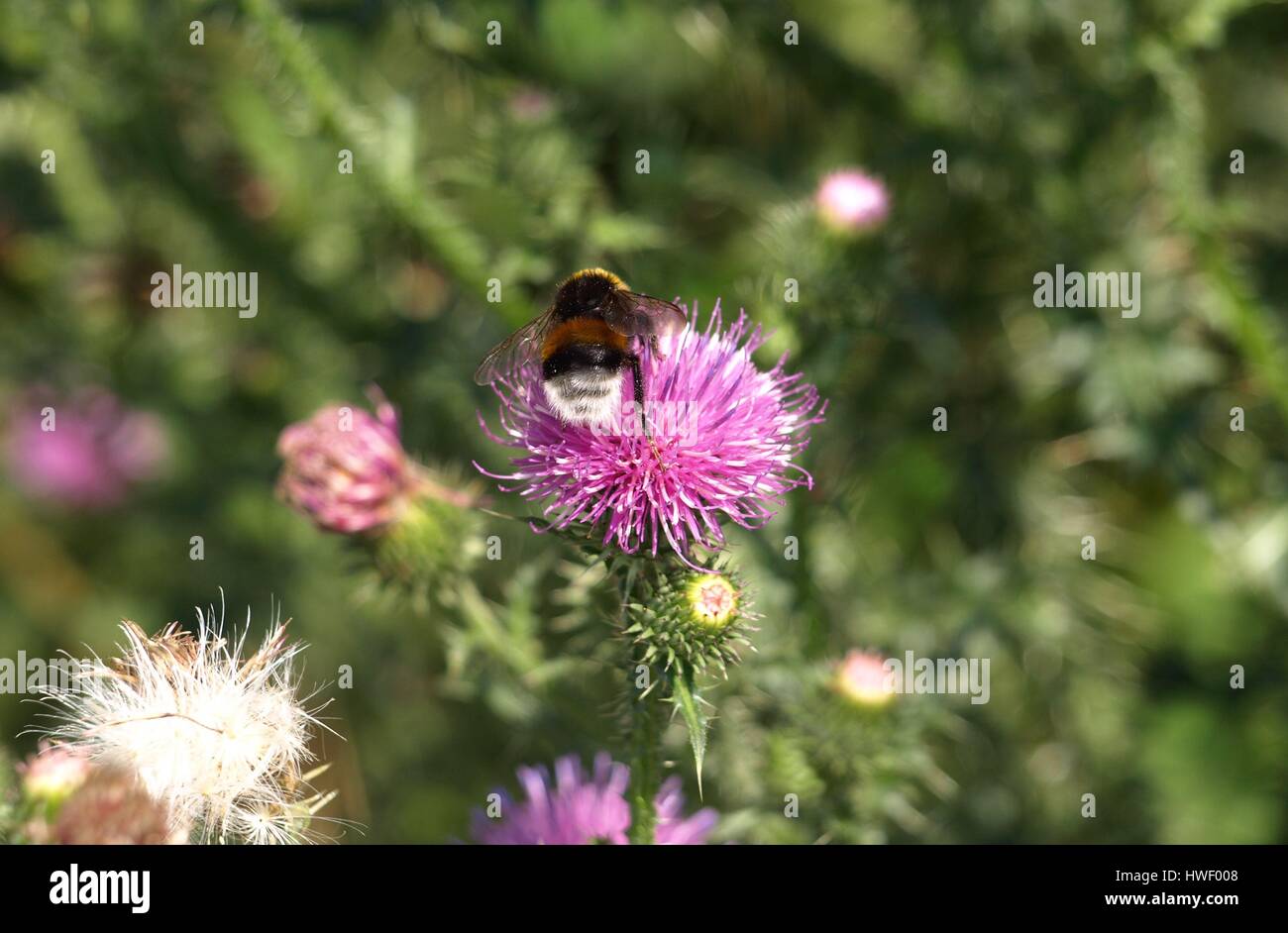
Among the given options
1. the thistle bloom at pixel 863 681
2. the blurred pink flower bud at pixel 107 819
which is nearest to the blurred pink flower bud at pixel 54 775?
the blurred pink flower bud at pixel 107 819

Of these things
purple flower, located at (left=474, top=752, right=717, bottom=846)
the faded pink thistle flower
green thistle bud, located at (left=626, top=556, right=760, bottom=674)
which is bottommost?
purple flower, located at (left=474, top=752, right=717, bottom=846)

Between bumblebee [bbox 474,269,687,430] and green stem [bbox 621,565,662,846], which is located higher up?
bumblebee [bbox 474,269,687,430]

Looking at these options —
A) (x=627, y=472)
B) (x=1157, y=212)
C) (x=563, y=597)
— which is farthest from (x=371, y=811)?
(x=1157, y=212)

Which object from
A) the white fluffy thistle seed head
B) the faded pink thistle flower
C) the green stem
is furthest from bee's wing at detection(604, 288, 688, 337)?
the white fluffy thistle seed head

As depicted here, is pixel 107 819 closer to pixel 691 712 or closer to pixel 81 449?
pixel 691 712

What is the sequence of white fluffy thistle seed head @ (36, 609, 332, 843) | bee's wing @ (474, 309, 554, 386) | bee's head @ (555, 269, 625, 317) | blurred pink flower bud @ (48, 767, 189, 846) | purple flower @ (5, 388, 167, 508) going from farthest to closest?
1. purple flower @ (5, 388, 167, 508)
2. bee's wing @ (474, 309, 554, 386)
3. bee's head @ (555, 269, 625, 317)
4. white fluffy thistle seed head @ (36, 609, 332, 843)
5. blurred pink flower bud @ (48, 767, 189, 846)

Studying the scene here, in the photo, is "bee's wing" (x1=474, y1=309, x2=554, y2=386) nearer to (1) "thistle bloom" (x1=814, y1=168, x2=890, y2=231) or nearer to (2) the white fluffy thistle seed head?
(2) the white fluffy thistle seed head

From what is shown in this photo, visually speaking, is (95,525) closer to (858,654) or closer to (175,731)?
(175,731)
